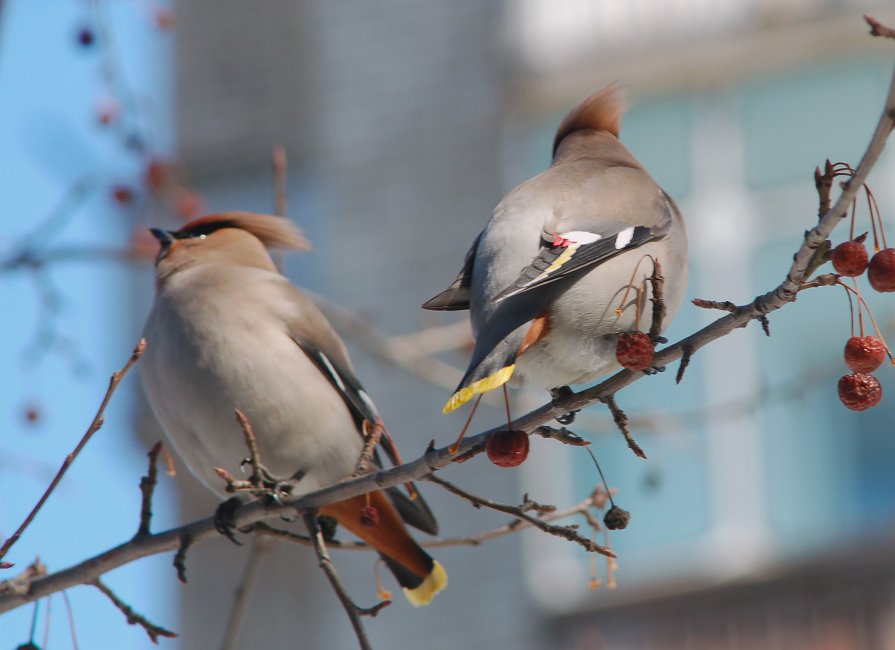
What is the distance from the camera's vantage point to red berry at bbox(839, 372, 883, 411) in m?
2.63

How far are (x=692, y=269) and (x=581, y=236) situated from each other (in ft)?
14.9

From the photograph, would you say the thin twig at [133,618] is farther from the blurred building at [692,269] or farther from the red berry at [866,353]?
the blurred building at [692,269]

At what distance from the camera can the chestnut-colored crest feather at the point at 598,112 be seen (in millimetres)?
3680

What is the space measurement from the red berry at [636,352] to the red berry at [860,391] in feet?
1.01

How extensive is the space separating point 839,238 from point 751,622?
1649 millimetres

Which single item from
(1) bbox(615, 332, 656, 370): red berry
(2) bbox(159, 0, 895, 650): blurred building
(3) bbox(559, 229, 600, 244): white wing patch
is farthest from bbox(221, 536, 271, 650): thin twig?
(2) bbox(159, 0, 895, 650): blurred building

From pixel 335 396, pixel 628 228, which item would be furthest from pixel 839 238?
pixel 628 228

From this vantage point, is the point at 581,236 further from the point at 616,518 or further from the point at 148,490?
the point at 148,490

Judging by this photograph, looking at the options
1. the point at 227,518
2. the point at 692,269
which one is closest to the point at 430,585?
the point at 227,518

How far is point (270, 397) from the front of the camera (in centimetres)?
378

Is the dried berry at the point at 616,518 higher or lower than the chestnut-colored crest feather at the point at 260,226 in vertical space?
lower

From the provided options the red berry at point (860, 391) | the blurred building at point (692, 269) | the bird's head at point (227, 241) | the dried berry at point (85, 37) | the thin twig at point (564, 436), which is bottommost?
the thin twig at point (564, 436)

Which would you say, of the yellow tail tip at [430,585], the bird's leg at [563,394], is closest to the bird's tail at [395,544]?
the yellow tail tip at [430,585]

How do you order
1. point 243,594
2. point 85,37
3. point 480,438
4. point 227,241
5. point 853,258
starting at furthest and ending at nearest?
point 227,241, point 85,37, point 243,594, point 480,438, point 853,258
